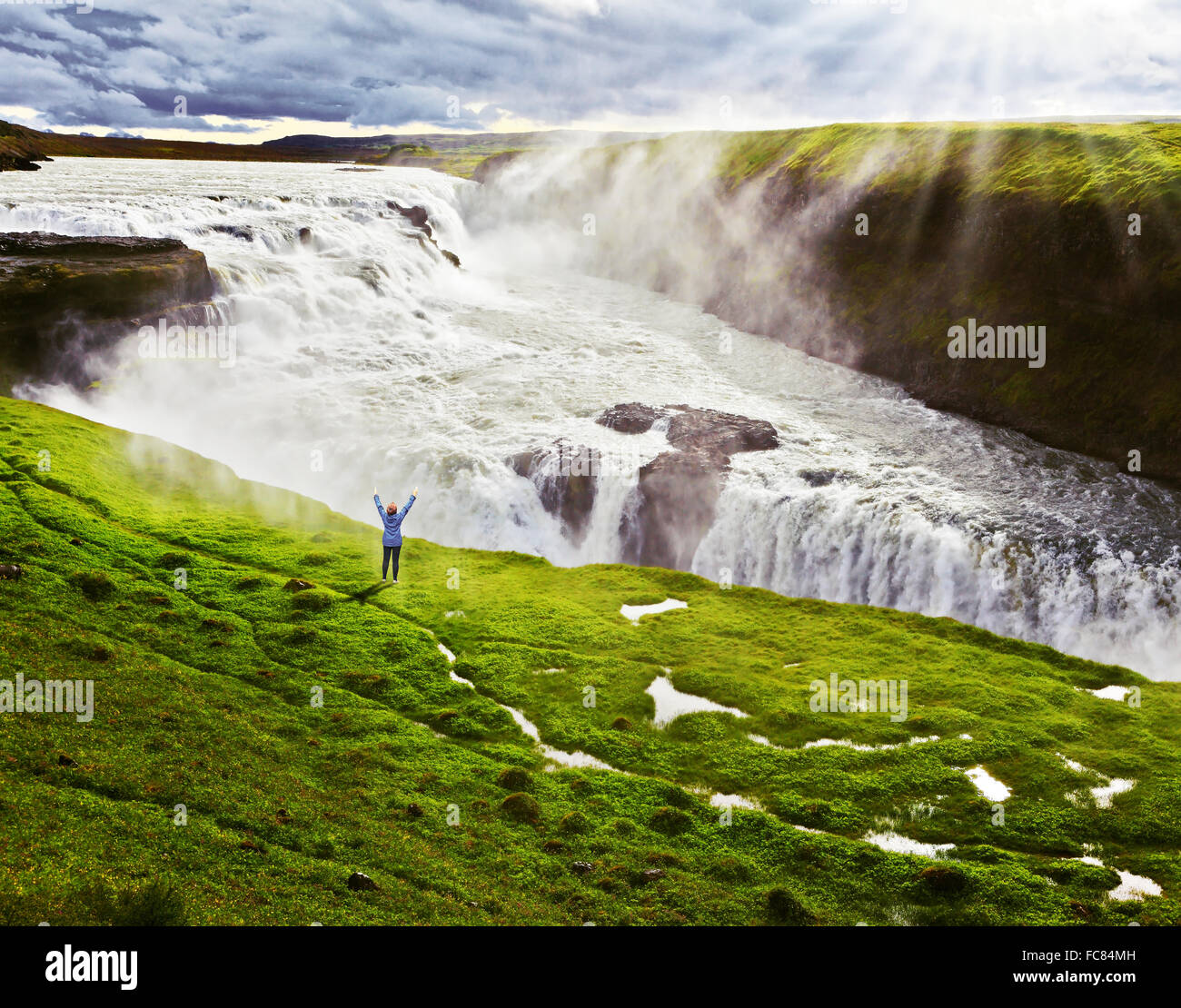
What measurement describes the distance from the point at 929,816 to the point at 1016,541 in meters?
18.8

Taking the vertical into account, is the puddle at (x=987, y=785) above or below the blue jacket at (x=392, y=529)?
below

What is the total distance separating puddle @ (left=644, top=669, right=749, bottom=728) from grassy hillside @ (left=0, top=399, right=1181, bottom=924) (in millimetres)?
318

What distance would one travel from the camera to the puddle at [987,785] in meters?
19.0

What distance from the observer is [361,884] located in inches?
545

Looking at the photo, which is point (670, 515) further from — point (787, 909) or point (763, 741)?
point (787, 909)

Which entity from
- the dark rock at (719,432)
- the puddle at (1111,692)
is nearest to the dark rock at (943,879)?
the puddle at (1111,692)

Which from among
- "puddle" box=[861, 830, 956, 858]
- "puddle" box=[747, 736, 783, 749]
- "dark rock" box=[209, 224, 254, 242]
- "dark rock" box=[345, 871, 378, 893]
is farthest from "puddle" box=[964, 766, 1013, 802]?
"dark rock" box=[209, 224, 254, 242]

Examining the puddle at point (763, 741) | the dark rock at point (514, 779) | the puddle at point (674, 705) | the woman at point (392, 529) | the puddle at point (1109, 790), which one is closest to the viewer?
the dark rock at point (514, 779)

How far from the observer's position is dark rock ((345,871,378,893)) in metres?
13.8

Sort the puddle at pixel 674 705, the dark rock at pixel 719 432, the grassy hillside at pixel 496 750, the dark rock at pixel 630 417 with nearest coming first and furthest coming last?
the grassy hillside at pixel 496 750 → the puddle at pixel 674 705 → the dark rock at pixel 719 432 → the dark rock at pixel 630 417

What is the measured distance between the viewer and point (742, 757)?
2036cm

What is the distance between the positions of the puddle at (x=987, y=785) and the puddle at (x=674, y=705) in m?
5.93

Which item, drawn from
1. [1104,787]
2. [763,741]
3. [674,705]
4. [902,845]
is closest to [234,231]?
[674,705]

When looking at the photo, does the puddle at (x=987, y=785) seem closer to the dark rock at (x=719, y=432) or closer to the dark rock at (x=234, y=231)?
the dark rock at (x=719, y=432)
